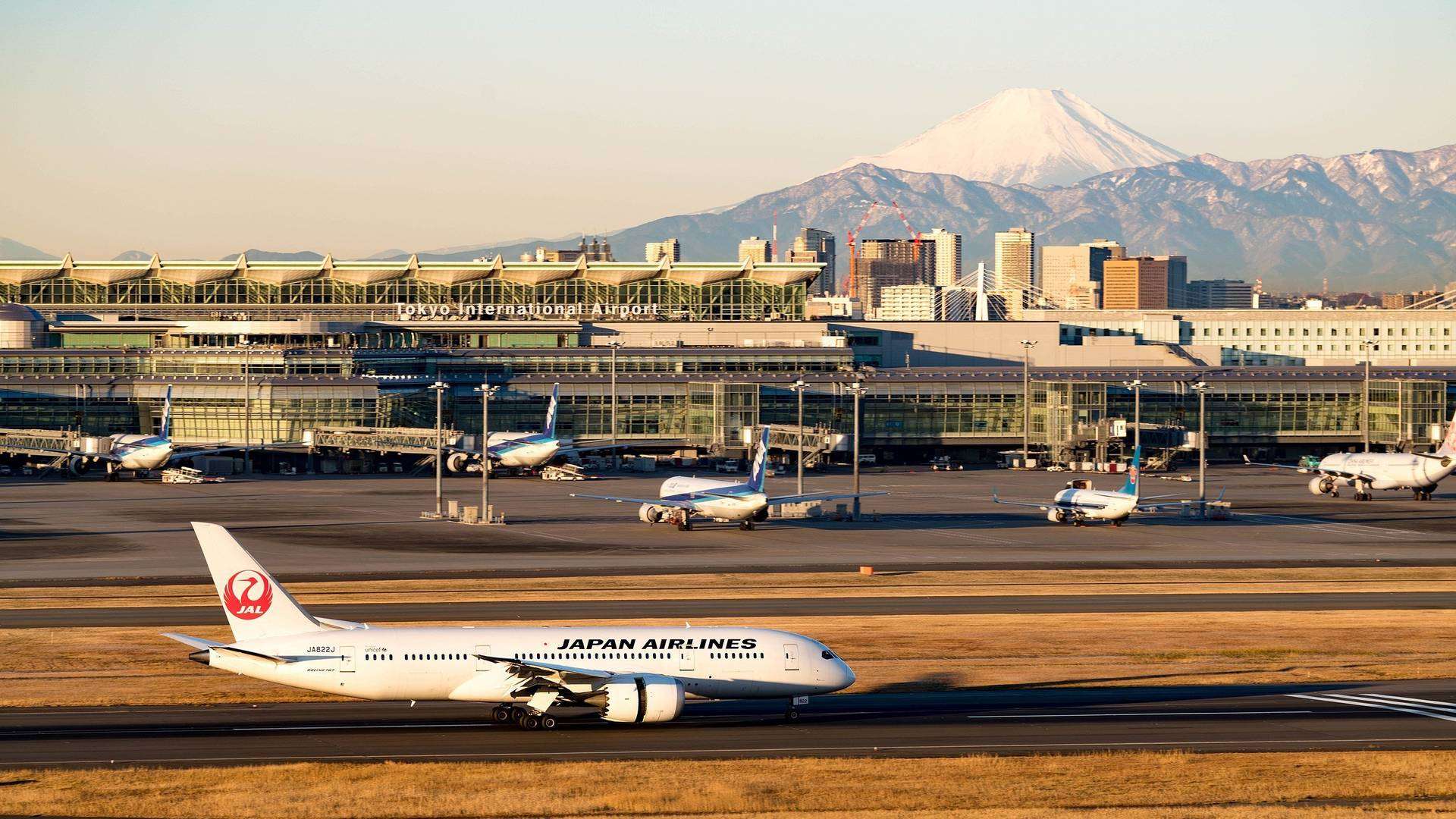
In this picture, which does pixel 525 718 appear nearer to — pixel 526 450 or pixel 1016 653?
pixel 1016 653

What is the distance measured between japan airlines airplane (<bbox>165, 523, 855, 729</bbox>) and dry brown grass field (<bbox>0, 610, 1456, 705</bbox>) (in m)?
6.08

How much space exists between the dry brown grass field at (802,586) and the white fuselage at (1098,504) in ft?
77.4

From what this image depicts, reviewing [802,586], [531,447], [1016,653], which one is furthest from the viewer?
[531,447]

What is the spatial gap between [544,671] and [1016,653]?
78.7ft

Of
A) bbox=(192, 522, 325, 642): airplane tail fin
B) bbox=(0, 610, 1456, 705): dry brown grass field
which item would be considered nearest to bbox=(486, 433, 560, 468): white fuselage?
bbox=(0, 610, 1456, 705): dry brown grass field

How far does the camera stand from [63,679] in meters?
60.6

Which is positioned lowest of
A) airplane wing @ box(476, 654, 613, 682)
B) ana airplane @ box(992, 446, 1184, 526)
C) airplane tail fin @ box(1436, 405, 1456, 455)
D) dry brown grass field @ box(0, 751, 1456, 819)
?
dry brown grass field @ box(0, 751, 1456, 819)

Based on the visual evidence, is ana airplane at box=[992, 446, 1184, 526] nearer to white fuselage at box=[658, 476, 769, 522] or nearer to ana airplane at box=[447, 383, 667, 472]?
white fuselage at box=[658, 476, 769, 522]

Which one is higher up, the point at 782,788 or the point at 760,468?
the point at 760,468

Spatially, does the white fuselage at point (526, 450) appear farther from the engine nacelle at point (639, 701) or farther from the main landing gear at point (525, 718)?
the engine nacelle at point (639, 701)

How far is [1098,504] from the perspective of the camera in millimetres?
122500

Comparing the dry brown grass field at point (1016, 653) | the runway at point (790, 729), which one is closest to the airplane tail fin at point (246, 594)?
the runway at point (790, 729)

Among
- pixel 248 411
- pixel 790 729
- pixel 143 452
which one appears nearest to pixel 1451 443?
pixel 790 729

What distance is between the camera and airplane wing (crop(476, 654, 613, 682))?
52.2 metres
